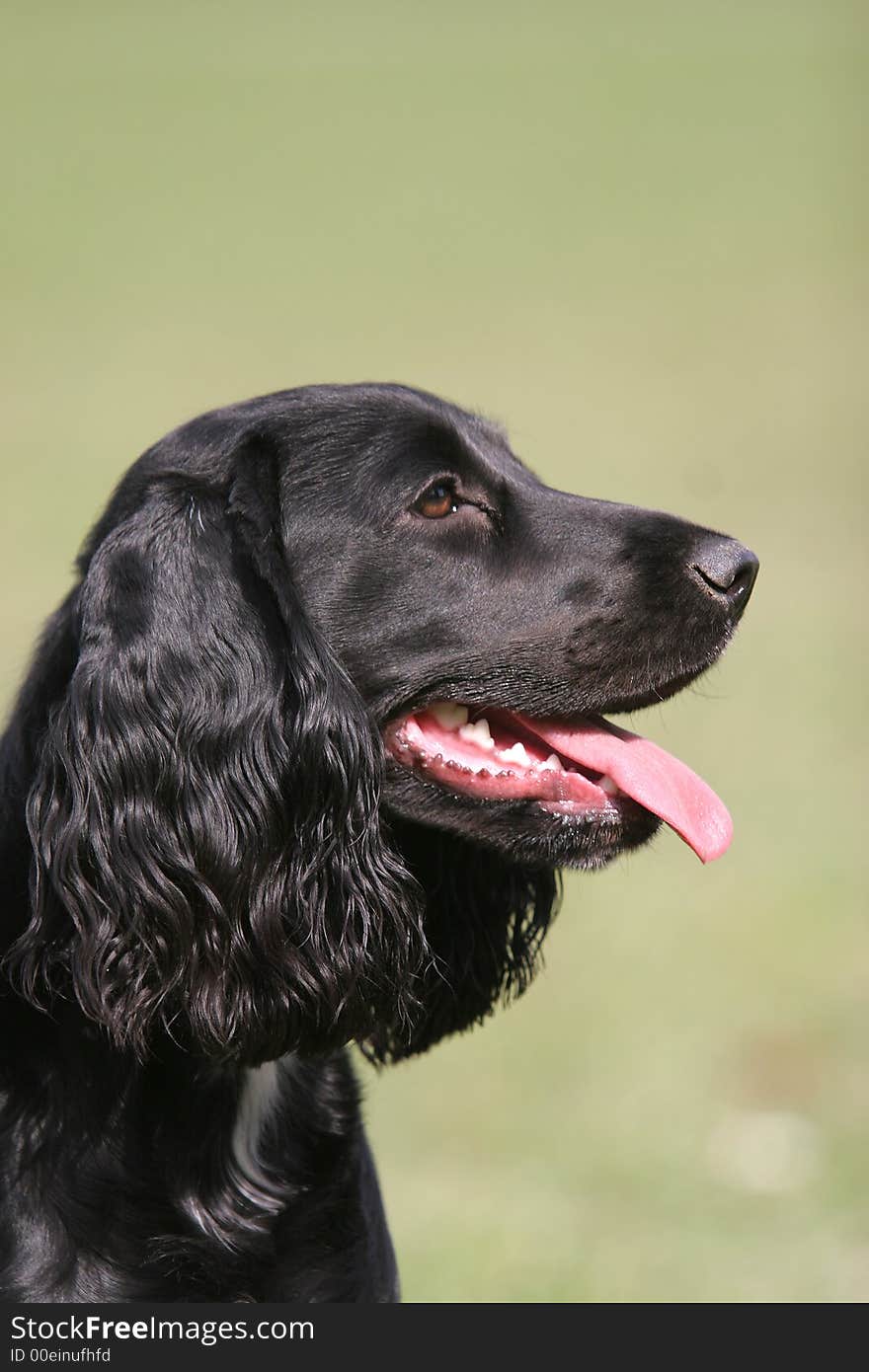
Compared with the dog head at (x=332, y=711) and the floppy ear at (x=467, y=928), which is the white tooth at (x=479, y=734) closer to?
the dog head at (x=332, y=711)

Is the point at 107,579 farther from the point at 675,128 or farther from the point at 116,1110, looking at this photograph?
the point at 675,128

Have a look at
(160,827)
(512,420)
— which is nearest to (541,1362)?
(160,827)

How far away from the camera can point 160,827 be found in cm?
295

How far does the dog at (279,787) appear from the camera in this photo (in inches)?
116

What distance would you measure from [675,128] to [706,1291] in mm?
34434

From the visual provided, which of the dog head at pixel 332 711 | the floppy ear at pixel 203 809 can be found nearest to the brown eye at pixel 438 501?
the dog head at pixel 332 711

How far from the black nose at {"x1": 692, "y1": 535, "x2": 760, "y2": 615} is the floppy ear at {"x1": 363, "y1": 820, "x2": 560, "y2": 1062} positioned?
0.65m

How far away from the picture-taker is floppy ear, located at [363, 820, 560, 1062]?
3508 millimetres

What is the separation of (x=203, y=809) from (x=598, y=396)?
1848 cm

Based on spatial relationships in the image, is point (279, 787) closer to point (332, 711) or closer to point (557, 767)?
point (332, 711)

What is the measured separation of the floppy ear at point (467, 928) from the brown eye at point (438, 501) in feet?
1.94

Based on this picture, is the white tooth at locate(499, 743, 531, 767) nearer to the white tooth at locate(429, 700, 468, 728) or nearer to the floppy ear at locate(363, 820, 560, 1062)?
the white tooth at locate(429, 700, 468, 728)

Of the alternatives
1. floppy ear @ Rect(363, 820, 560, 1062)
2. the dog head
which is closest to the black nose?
the dog head

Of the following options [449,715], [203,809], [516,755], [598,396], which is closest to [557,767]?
[516,755]
